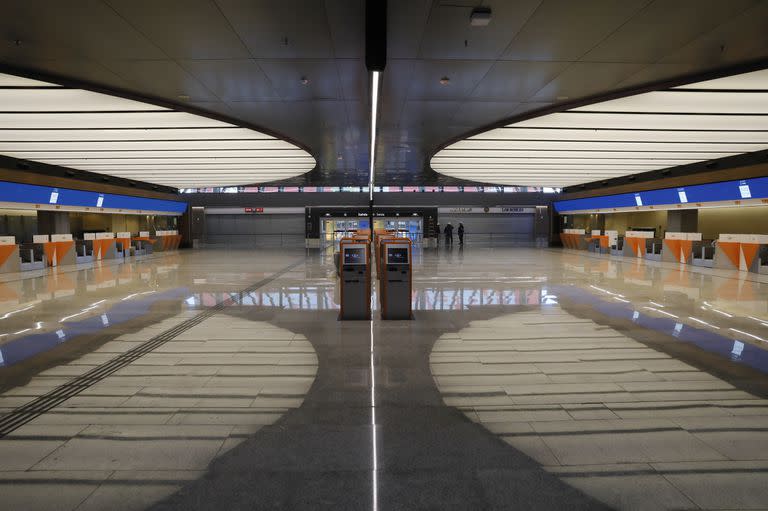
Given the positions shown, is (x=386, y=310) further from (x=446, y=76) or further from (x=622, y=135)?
(x=622, y=135)

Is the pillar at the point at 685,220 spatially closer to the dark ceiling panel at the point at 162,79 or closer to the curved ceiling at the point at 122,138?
the curved ceiling at the point at 122,138

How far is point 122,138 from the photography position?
36.4 feet

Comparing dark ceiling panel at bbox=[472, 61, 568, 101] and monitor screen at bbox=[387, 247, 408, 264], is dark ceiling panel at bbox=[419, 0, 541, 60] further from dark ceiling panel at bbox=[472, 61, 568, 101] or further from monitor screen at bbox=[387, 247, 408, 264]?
monitor screen at bbox=[387, 247, 408, 264]

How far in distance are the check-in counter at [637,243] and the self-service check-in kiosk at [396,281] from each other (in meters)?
16.5

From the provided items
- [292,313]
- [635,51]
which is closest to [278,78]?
[292,313]

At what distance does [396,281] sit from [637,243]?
17.3 m

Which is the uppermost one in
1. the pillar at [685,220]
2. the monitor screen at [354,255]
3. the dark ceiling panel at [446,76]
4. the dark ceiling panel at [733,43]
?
the dark ceiling panel at [446,76]

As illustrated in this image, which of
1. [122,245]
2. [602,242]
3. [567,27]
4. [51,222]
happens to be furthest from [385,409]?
[602,242]

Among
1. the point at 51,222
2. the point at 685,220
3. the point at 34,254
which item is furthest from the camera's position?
the point at 685,220

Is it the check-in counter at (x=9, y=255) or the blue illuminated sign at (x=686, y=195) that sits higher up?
the blue illuminated sign at (x=686, y=195)

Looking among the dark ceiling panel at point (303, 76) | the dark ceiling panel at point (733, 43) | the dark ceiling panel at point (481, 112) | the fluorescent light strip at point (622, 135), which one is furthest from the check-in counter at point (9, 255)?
the dark ceiling panel at point (733, 43)

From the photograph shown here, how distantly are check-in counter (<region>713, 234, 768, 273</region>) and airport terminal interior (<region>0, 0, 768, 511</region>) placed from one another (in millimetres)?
159

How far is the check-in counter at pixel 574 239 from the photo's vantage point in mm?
26438

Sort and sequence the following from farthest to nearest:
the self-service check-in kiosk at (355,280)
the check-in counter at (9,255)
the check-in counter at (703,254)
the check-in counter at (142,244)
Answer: the check-in counter at (142,244), the check-in counter at (703,254), the check-in counter at (9,255), the self-service check-in kiosk at (355,280)
